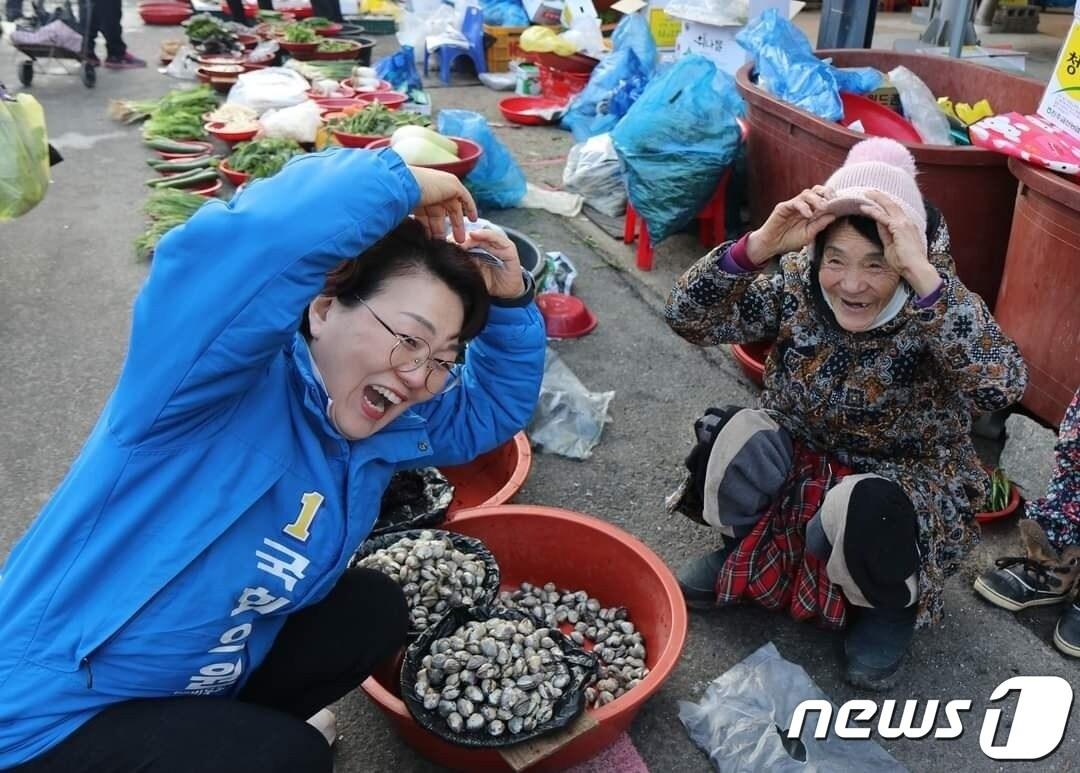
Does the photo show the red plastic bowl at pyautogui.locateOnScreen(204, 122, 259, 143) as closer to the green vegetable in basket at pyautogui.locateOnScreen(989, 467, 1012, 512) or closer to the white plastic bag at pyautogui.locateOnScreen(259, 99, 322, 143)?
the white plastic bag at pyautogui.locateOnScreen(259, 99, 322, 143)

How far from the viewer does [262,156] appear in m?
5.10

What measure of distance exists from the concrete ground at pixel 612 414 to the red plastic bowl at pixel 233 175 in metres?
0.51

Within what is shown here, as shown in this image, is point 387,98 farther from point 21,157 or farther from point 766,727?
point 766,727

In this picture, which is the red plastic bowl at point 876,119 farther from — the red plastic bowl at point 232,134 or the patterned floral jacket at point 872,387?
the red plastic bowl at point 232,134

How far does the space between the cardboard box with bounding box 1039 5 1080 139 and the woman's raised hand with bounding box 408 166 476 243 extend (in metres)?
2.10

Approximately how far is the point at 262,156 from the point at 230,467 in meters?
4.16

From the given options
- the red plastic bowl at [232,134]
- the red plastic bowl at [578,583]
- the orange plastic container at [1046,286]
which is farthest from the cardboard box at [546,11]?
the red plastic bowl at [578,583]

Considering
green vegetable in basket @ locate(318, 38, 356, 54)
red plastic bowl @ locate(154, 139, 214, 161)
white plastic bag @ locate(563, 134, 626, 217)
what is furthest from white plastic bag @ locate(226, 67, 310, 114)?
white plastic bag @ locate(563, 134, 626, 217)

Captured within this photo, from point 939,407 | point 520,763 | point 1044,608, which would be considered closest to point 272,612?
point 520,763

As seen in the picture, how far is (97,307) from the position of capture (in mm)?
3924

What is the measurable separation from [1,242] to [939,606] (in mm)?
4501

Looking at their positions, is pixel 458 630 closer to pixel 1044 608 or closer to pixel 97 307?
pixel 1044 608

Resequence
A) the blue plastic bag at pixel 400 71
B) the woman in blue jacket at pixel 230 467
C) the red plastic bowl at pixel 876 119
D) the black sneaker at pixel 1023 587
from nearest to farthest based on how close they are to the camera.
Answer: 1. the woman in blue jacket at pixel 230 467
2. the black sneaker at pixel 1023 587
3. the red plastic bowl at pixel 876 119
4. the blue plastic bag at pixel 400 71

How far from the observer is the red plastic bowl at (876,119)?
354 cm
